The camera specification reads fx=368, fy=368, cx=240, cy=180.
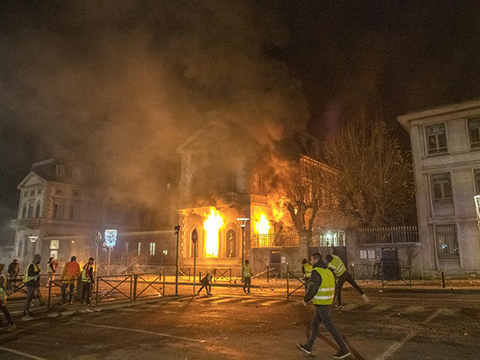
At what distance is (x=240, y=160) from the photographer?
30.1m

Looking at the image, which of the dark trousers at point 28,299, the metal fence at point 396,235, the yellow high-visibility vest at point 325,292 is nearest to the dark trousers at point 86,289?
the dark trousers at point 28,299

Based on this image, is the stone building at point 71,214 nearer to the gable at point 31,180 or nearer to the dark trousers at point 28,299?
the gable at point 31,180

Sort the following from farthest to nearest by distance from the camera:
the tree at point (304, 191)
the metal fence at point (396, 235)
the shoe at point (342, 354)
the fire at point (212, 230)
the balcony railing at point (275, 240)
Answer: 1. the fire at point (212, 230)
2. the tree at point (304, 191)
3. the balcony railing at point (275, 240)
4. the metal fence at point (396, 235)
5. the shoe at point (342, 354)

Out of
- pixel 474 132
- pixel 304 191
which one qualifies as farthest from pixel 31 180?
pixel 474 132

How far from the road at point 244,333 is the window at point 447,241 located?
11.4m

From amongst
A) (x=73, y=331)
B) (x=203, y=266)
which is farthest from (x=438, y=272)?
(x=73, y=331)

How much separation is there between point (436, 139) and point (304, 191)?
31.7 feet

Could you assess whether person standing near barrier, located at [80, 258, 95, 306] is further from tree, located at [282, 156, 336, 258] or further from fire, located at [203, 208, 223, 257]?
fire, located at [203, 208, 223, 257]

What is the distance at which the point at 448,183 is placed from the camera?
23266 mm

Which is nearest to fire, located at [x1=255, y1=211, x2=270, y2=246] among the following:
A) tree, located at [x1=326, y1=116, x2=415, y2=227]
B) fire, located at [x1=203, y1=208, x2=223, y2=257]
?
fire, located at [x1=203, y1=208, x2=223, y2=257]

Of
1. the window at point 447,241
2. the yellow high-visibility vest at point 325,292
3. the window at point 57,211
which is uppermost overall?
the window at point 57,211

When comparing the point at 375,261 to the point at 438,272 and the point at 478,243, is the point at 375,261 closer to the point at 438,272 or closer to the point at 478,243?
the point at 438,272

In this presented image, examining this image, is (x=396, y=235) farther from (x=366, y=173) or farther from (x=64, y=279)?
(x=64, y=279)

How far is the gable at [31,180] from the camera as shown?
48125 millimetres
